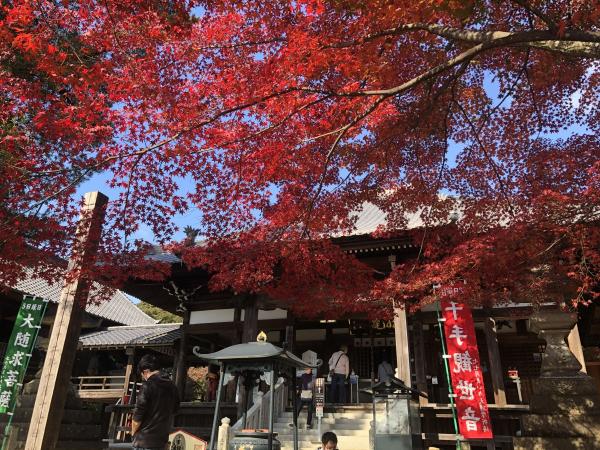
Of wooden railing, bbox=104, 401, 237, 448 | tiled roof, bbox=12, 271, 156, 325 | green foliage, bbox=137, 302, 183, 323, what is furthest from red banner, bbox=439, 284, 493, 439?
green foliage, bbox=137, 302, 183, 323

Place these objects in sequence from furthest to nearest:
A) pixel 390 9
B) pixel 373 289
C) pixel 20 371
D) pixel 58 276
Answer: pixel 20 371
pixel 373 289
pixel 58 276
pixel 390 9

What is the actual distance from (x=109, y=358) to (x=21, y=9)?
20287 millimetres

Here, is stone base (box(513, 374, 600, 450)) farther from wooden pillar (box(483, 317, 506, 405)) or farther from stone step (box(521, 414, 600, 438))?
wooden pillar (box(483, 317, 506, 405))

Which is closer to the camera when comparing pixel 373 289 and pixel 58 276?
pixel 58 276

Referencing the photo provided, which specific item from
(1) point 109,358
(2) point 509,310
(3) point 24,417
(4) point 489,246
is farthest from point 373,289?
(1) point 109,358

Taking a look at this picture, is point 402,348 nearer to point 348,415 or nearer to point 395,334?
point 395,334

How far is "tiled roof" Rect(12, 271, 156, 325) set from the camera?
18453 mm

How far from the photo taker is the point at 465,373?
31.2ft

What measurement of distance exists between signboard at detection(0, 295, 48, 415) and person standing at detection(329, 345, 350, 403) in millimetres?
8672

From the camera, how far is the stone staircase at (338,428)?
937 centimetres

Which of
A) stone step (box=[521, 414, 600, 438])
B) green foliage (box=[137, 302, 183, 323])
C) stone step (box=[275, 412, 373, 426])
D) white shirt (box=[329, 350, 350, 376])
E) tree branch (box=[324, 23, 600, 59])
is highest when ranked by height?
green foliage (box=[137, 302, 183, 323])

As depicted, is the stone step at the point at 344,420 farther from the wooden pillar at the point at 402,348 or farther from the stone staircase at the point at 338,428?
the wooden pillar at the point at 402,348

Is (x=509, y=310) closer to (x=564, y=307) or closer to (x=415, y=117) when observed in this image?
(x=564, y=307)

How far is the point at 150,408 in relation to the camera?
4.31m
